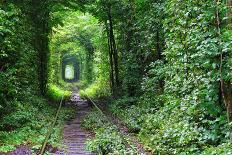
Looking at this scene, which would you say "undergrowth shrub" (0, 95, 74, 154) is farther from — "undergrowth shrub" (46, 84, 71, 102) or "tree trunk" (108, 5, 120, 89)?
"undergrowth shrub" (46, 84, 71, 102)

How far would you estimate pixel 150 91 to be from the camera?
720 inches

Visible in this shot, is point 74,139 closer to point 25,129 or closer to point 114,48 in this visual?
point 25,129

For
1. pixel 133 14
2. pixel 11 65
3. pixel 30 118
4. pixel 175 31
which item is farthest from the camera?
pixel 133 14

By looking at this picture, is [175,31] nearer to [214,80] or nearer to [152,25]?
[214,80]

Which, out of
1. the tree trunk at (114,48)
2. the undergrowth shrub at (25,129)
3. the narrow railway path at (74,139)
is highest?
the tree trunk at (114,48)

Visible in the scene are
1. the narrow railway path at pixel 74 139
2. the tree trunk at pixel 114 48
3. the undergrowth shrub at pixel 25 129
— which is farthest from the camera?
the tree trunk at pixel 114 48

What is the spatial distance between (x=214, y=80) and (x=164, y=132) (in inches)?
98.5

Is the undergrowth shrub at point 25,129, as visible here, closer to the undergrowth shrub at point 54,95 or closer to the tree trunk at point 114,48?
the tree trunk at point 114,48

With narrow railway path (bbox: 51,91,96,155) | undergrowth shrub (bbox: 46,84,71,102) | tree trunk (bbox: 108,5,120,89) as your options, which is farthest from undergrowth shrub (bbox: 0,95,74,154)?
undergrowth shrub (bbox: 46,84,71,102)

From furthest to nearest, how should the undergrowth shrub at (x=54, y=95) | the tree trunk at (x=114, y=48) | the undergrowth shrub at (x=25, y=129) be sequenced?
the undergrowth shrub at (x=54, y=95), the tree trunk at (x=114, y=48), the undergrowth shrub at (x=25, y=129)

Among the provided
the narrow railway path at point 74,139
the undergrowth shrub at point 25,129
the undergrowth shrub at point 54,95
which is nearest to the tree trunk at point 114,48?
the undergrowth shrub at point 54,95

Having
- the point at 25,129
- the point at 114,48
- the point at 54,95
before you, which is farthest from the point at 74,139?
the point at 54,95

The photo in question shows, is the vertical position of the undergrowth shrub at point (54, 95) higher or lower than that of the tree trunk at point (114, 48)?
lower

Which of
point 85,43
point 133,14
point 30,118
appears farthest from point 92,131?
point 85,43
